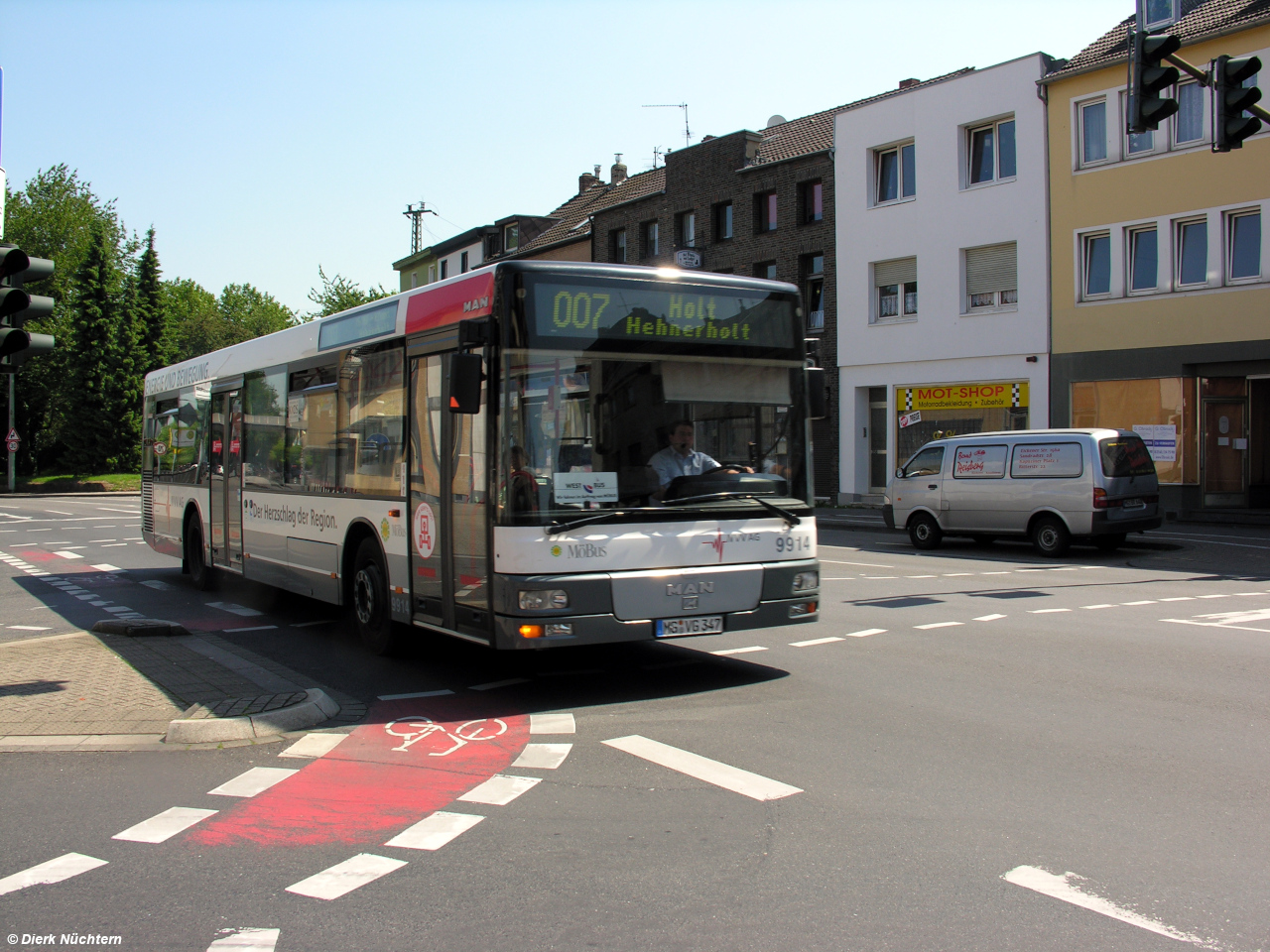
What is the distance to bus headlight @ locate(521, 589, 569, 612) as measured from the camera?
6.90m

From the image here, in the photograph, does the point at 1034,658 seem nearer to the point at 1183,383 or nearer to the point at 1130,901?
the point at 1130,901

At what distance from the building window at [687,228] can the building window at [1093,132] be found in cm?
1479

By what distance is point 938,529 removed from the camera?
64.0 ft

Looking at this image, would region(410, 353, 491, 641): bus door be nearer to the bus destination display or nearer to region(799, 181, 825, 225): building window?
the bus destination display

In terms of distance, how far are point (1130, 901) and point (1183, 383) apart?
2313 centimetres

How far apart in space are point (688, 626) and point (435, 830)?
9.30ft

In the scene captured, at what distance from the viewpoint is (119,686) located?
7605 millimetres

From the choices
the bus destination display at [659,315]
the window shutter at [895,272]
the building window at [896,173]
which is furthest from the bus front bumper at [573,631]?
the building window at [896,173]

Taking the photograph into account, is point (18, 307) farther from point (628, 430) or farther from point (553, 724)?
point (553, 724)

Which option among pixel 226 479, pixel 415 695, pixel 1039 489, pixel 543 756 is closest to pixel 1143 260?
pixel 1039 489

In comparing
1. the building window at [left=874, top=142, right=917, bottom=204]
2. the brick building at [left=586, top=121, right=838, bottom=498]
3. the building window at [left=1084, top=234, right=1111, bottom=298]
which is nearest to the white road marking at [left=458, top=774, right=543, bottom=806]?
the building window at [left=1084, top=234, right=1111, bottom=298]

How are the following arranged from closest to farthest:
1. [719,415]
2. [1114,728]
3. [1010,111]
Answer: [1114,728] → [719,415] → [1010,111]

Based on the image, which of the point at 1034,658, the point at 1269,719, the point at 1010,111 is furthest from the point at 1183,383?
the point at 1269,719

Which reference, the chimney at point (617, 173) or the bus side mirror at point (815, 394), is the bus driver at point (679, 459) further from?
the chimney at point (617, 173)
